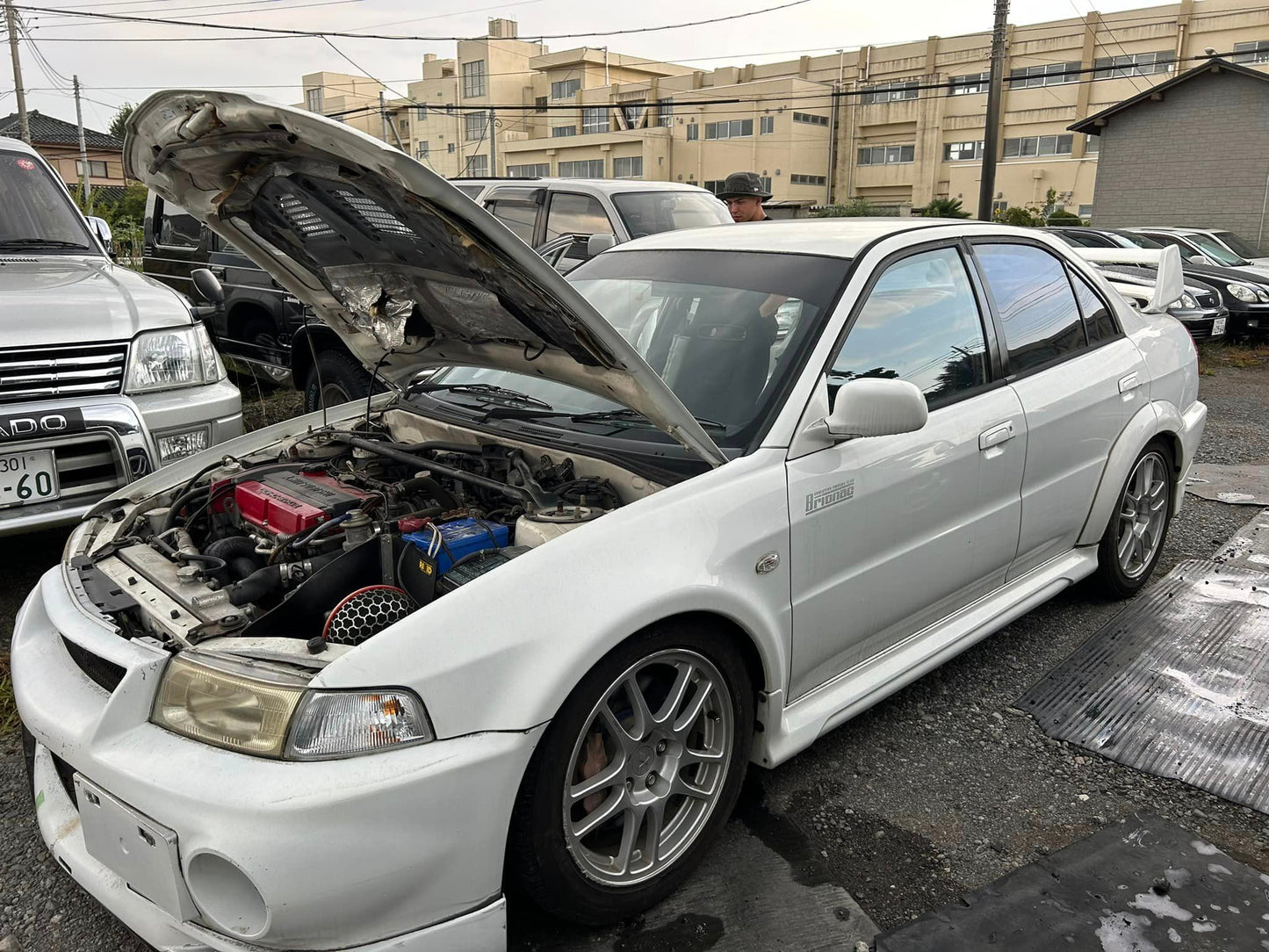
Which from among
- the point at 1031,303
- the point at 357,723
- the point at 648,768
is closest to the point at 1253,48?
the point at 1031,303

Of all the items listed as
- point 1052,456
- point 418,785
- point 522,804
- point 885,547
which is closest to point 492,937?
point 522,804

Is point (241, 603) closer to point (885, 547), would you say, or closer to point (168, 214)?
point (885, 547)

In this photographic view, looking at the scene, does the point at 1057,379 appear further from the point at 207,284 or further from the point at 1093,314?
the point at 207,284

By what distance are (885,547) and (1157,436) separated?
2.04m

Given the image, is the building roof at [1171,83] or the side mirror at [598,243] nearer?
the side mirror at [598,243]

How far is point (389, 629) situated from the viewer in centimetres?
183

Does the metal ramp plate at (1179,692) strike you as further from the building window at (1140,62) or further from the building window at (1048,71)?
the building window at (1048,71)

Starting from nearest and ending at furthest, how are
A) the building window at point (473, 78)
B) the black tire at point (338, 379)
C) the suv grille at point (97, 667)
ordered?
the suv grille at point (97, 667)
the black tire at point (338, 379)
the building window at point (473, 78)

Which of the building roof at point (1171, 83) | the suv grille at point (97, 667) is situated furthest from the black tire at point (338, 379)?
the building roof at point (1171, 83)

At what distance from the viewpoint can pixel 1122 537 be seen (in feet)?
13.0

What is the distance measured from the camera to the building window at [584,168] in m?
49.1

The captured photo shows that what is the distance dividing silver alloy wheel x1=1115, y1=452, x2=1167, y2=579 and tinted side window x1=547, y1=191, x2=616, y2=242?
458cm

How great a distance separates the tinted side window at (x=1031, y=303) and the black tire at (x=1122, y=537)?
2.24 ft

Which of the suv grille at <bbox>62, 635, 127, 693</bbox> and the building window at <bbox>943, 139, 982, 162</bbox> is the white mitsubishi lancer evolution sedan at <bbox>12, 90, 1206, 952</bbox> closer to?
the suv grille at <bbox>62, 635, 127, 693</bbox>
